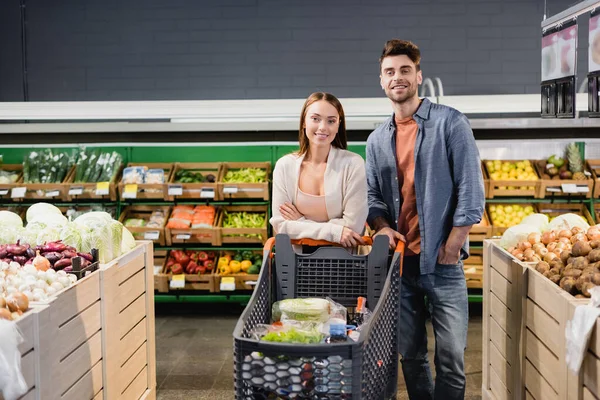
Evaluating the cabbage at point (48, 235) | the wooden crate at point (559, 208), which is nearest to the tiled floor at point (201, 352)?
the wooden crate at point (559, 208)

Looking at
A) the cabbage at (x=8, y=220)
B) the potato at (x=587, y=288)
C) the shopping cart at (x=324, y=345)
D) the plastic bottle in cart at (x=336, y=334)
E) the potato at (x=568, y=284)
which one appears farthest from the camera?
the cabbage at (x=8, y=220)

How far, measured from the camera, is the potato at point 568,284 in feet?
9.22

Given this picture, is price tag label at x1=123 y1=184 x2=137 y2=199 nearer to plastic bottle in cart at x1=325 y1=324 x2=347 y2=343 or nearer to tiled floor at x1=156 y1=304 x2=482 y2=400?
tiled floor at x1=156 y1=304 x2=482 y2=400

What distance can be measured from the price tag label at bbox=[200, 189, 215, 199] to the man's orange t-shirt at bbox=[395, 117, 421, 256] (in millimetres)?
3304

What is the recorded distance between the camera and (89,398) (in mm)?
3215

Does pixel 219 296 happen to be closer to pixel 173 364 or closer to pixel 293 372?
pixel 173 364

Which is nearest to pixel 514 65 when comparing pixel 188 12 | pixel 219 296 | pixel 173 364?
pixel 188 12

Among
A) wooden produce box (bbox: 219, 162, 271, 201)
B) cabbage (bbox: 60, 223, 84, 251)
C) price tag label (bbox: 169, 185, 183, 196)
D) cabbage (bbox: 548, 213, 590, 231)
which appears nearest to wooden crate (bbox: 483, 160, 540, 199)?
wooden produce box (bbox: 219, 162, 271, 201)

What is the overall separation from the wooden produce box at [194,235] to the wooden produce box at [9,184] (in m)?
1.55

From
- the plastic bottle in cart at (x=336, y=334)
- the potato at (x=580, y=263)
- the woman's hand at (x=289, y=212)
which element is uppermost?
the woman's hand at (x=289, y=212)

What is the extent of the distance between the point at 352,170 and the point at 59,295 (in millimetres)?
1395

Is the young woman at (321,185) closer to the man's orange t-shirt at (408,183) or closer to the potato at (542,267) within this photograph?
the man's orange t-shirt at (408,183)

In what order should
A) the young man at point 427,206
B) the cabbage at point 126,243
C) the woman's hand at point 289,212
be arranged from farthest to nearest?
1. the cabbage at point 126,243
2. the young man at point 427,206
3. the woman's hand at point 289,212

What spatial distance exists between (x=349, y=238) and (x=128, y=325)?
148 centimetres
